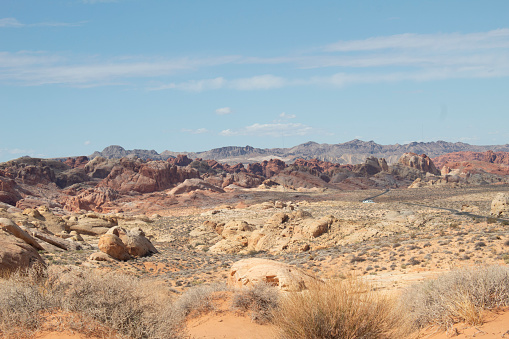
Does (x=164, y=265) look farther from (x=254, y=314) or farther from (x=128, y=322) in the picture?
(x=128, y=322)

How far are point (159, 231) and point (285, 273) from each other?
30623 mm

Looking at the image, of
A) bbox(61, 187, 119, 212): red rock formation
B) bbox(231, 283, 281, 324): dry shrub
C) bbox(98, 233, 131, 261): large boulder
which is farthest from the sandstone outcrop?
bbox(231, 283, 281, 324): dry shrub

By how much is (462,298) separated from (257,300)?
14.3ft

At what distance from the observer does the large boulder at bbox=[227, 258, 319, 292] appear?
→ 34.5 feet

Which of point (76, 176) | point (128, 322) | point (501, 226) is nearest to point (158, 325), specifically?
point (128, 322)

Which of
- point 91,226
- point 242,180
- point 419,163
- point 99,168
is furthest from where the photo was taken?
point 419,163

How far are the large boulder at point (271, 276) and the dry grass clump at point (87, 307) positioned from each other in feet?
12.8

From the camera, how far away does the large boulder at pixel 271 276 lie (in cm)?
1052

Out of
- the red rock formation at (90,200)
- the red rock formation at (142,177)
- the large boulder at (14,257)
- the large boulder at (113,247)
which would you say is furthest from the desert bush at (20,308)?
the red rock formation at (142,177)

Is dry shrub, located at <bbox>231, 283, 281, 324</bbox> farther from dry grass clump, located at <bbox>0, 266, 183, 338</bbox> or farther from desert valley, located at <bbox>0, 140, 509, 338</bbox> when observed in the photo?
dry grass clump, located at <bbox>0, 266, 183, 338</bbox>

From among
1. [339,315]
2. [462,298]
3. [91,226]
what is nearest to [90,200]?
[91,226]

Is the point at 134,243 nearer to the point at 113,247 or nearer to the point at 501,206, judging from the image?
the point at 113,247

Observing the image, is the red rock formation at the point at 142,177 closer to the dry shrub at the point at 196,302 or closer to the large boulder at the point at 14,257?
the large boulder at the point at 14,257

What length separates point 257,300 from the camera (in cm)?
919
